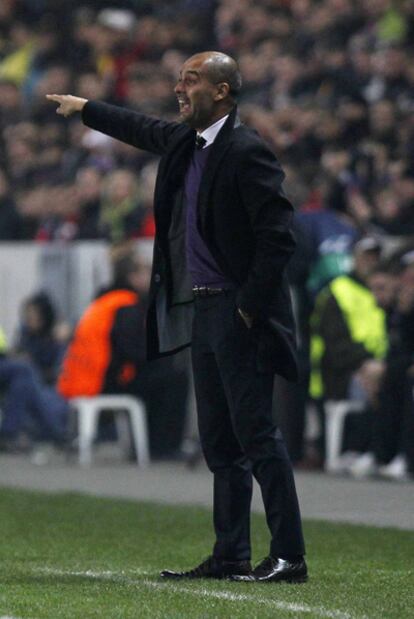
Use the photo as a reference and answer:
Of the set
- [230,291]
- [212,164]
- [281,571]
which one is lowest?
[281,571]

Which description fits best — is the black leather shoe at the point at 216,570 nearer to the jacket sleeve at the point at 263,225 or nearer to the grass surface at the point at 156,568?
the grass surface at the point at 156,568

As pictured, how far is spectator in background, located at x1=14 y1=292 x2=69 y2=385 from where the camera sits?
688 inches

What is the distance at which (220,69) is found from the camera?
726 cm

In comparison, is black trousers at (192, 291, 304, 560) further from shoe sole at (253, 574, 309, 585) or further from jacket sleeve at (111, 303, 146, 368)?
jacket sleeve at (111, 303, 146, 368)

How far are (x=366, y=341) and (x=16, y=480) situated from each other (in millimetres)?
2980

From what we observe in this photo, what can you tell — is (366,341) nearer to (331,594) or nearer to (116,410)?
(116,410)

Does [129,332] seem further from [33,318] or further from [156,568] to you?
[156,568]

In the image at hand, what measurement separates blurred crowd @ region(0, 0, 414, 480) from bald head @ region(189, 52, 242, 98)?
5.83 meters

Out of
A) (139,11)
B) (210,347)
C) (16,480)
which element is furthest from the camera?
(139,11)

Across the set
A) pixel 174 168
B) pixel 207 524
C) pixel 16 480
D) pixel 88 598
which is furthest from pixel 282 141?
pixel 88 598

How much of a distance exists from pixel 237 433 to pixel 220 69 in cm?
146

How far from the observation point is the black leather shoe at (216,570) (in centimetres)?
738

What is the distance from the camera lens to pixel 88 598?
679 cm

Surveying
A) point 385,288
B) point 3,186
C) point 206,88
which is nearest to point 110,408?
point 385,288
